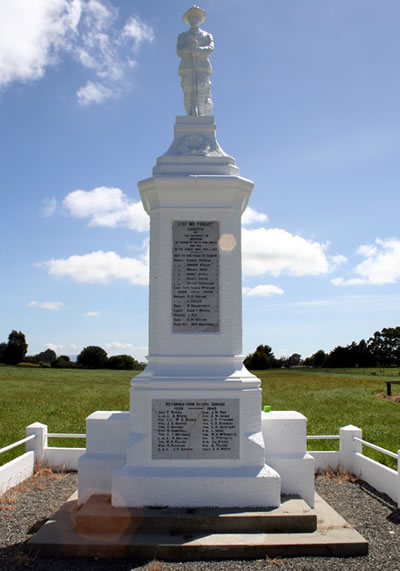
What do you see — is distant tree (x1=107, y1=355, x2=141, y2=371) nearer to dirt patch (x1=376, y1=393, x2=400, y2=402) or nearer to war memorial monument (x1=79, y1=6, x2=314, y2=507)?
dirt patch (x1=376, y1=393, x2=400, y2=402)

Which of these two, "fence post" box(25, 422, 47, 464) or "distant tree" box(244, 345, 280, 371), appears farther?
"distant tree" box(244, 345, 280, 371)

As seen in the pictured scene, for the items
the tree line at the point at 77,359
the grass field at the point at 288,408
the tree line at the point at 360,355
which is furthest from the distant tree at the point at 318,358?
the grass field at the point at 288,408

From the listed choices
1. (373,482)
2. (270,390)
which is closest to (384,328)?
(270,390)

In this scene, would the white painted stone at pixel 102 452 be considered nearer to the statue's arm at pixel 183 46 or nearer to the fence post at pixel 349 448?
the fence post at pixel 349 448

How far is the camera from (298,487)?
291 inches

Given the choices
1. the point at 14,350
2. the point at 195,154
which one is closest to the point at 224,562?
the point at 195,154

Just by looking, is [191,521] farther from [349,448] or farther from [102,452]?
[349,448]

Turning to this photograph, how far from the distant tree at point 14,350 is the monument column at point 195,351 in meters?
81.0

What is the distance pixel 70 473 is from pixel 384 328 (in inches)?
3601

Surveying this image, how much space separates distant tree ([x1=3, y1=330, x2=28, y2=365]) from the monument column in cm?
8105

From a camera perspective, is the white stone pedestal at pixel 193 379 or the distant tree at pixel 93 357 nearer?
the white stone pedestal at pixel 193 379

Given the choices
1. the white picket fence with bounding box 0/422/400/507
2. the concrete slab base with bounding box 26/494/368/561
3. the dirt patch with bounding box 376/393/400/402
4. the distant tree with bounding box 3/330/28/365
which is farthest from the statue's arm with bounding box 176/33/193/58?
the distant tree with bounding box 3/330/28/365

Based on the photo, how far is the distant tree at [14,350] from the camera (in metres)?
82.5

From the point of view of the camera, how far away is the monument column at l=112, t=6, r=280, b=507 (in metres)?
6.79
